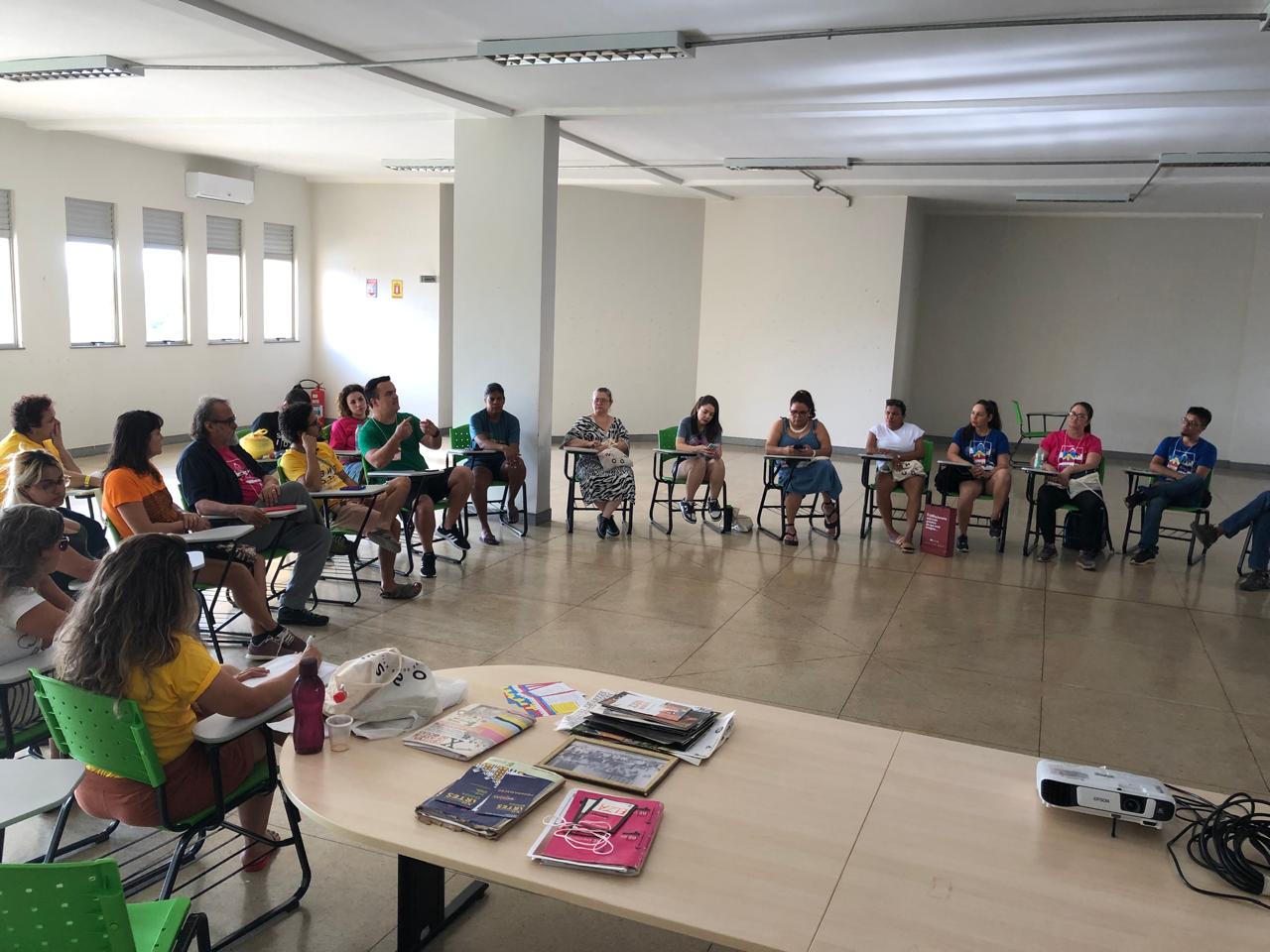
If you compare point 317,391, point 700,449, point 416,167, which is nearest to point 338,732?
point 700,449

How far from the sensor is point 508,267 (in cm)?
792

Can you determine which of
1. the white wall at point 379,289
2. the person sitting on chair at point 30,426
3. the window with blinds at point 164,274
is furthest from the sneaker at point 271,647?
the white wall at point 379,289

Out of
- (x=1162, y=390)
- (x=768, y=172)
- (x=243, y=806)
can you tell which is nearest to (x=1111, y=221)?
(x=1162, y=390)

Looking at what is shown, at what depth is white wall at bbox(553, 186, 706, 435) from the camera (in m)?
12.9

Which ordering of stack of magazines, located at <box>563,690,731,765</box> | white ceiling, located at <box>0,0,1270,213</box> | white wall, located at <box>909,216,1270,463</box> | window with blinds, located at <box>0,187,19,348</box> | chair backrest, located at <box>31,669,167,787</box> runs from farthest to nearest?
1. white wall, located at <box>909,216,1270,463</box>
2. window with blinds, located at <box>0,187,19,348</box>
3. white ceiling, located at <box>0,0,1270,213</box>
4. stack of magazines, located at <box>563,690,731,765</box>
5. chair backrest, located at <box>31,669,167,787</box>

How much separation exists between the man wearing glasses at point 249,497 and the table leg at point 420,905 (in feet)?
8.07

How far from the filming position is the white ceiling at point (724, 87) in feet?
16.9

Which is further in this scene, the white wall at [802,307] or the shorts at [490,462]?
the white wall at [802,307]

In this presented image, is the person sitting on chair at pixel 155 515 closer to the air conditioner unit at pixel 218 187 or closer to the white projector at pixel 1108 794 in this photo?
the white projector at pixel 1108 794

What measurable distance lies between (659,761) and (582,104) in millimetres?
6124

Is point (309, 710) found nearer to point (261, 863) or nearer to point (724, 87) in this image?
point (261, 863)

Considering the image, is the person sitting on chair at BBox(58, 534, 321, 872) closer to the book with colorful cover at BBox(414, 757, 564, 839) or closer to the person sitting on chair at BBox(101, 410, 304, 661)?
the book with colorful cover at BBox(414, 757, 564, 839)

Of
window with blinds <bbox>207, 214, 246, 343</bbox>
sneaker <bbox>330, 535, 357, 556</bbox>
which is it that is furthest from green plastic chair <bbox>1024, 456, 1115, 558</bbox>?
window with blinds <bbox>207, 214, 246, 343</bbox>

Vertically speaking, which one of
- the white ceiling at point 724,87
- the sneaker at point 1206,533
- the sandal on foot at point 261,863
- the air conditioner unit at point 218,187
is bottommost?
the sandal on foot at point 261,863
